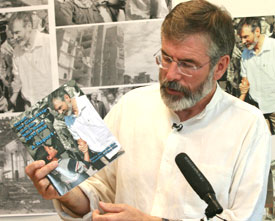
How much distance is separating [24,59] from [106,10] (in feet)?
1.43

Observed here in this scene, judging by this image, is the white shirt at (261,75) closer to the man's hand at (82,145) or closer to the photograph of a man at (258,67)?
the photograph of a man at (258,67)

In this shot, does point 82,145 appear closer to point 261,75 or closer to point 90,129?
point 90,129

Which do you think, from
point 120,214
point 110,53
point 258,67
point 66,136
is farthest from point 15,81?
point 258,67

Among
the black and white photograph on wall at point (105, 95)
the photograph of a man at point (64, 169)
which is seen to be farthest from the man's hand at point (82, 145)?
the black and white photograph on wall at point (105, 95)

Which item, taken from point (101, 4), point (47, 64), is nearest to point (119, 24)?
point (101, 4)

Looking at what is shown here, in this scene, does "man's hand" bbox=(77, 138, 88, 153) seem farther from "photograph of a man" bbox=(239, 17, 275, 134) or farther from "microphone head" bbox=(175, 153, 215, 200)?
"photograph of a man" bbox=(239, 17, 275, 134)

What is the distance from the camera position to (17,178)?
186cm

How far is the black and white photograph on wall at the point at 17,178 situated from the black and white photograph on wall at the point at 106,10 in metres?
0.55

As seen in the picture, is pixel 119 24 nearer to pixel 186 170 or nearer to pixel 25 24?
pixel 25 24

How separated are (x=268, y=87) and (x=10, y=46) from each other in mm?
1167

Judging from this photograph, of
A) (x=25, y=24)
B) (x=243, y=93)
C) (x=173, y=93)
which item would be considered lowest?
(x=243, y=93)

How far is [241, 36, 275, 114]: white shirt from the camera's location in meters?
1.75

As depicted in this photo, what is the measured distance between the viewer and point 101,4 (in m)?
1.77

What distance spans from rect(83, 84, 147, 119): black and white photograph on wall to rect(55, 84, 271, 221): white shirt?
1.13 feet
